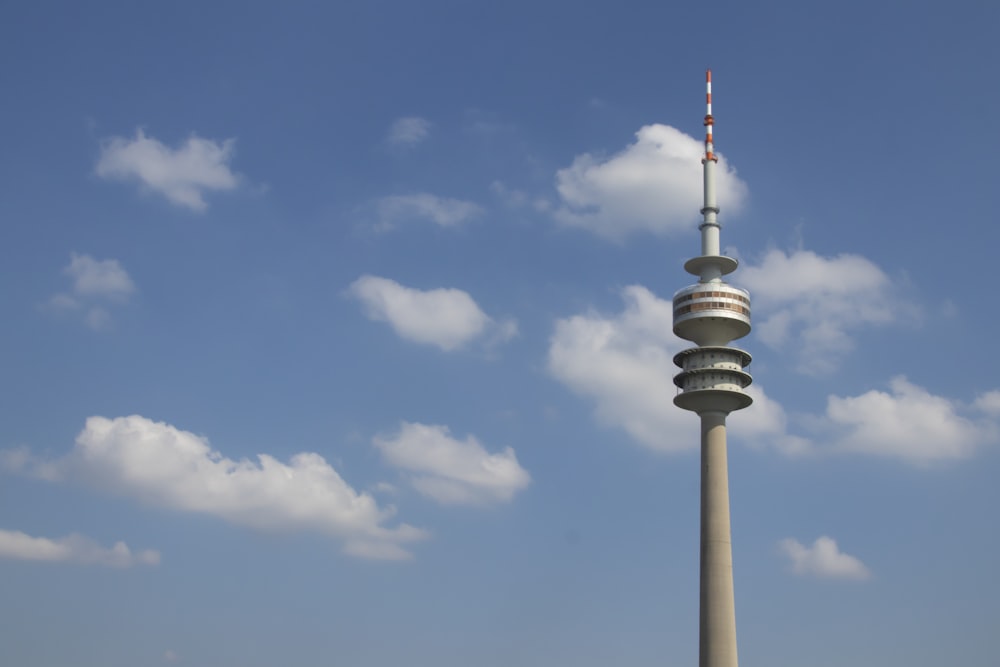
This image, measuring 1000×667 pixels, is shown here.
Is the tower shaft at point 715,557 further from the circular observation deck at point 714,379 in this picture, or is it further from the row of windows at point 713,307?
the row of windows at point 713,307

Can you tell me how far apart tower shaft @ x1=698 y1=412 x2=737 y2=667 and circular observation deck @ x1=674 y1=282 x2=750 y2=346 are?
8.41 meters

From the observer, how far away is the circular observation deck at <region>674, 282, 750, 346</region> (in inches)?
4700

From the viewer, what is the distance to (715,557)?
114 m

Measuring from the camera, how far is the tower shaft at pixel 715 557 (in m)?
111

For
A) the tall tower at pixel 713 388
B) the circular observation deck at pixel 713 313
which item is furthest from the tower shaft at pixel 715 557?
the circular observation deck at pixel 713 313

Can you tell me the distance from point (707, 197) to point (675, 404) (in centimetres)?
2363

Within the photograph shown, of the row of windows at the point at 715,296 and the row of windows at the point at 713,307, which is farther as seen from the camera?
the row of windows at the point at 715,296

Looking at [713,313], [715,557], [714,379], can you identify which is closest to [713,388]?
[714,379]

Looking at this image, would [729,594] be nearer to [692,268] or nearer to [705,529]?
[705,529]

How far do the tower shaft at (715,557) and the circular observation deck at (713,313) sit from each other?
8.41m

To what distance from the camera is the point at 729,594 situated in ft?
371

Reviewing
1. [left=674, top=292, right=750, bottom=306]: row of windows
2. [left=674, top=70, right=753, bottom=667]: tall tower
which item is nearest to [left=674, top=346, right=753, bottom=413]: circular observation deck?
[left=674, top=70, right=753, bottom=667]: tall tower

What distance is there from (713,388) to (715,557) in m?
17.1

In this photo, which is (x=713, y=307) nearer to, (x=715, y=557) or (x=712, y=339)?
(x=712, y=339)
